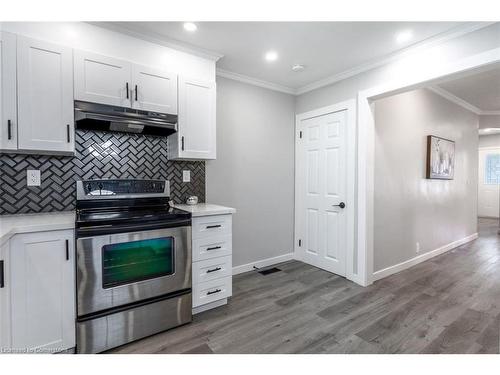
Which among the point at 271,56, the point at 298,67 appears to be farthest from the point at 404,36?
the point at 271,56

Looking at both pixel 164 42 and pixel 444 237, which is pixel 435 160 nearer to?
pixel 444 237

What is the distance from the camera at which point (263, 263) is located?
358 cm

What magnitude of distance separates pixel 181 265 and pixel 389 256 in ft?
8.81

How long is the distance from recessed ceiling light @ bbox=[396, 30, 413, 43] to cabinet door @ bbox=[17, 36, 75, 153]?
2.81m

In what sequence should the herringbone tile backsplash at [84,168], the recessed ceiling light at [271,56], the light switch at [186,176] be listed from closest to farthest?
the herringbone tile backsplash at [84,168], the recessed ceiling light at [271,56], the light switch at [186,176]

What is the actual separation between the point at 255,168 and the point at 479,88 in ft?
12.3

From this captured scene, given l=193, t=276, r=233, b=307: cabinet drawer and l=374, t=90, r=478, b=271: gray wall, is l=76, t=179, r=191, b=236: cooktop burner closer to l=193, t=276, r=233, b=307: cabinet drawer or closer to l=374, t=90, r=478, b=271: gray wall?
l=193, t=276, r=233, b=307: cabinet drawer

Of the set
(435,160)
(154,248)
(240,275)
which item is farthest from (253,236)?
(435,160)

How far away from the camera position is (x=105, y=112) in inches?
81.7

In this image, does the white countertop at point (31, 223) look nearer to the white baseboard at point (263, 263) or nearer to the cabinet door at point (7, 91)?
the cabinet door at point (7, 91)

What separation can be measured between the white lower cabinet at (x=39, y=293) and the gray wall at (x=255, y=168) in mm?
1660

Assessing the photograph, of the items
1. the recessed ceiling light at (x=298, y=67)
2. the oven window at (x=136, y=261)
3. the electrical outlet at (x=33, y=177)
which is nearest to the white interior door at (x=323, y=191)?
the recessed ceiling light at (x=298, y=67)

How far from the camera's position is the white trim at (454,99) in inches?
157

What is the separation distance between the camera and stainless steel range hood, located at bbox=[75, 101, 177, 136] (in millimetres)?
2027
